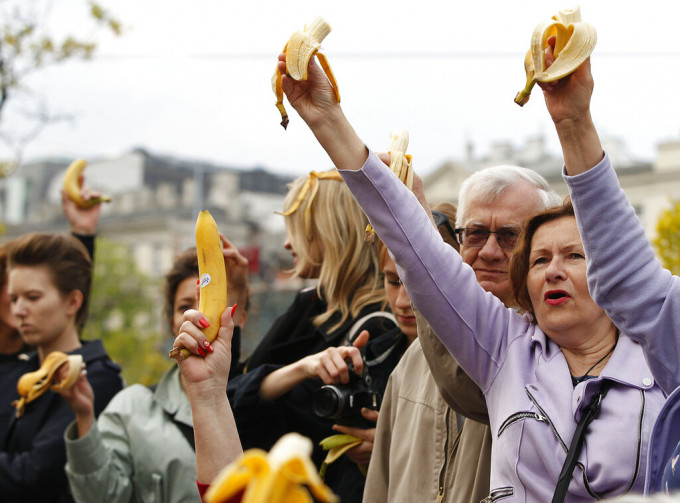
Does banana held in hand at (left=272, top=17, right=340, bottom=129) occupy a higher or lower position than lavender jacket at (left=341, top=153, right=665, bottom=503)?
higher

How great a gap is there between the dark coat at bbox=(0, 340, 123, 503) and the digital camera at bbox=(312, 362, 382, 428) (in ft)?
4.82

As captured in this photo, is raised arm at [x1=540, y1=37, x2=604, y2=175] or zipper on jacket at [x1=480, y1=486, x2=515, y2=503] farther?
zipper on jacket at [x1=480, y1=486, x2=515, y2=503]

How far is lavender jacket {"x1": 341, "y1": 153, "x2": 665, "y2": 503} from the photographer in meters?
1.96

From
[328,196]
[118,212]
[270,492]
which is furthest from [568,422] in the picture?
[118,212]

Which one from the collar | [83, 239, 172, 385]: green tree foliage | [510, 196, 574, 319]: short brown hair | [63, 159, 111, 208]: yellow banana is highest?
[83, 239, 172, 385]: green tree foliage

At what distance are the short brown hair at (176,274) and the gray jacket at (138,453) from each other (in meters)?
0.34

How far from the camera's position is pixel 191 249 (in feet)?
13.1

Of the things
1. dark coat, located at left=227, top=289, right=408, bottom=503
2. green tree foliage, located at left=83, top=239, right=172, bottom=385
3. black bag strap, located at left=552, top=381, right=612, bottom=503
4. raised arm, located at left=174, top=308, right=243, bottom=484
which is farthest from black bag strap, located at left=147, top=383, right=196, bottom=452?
green tree foliage, located at left=83, top=239, right=172, bottom=385

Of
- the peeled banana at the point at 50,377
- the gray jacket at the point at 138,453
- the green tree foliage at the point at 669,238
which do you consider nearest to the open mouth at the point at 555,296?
the gray jacket at the point at 138,453

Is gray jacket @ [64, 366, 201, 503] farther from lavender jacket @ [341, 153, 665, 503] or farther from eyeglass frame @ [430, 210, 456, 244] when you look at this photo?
lavender jacket @ [341, 153, 665, 503]

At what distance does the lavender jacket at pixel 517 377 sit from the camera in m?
1.96

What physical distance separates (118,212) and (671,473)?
6227 centimetres

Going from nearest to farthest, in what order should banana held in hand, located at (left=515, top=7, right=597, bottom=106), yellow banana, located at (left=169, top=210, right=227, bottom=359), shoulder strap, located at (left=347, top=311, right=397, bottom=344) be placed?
1. banana held in hand, located at (left=515, top=7, right=597, bottom=106)
2. yellow banana, located at (left=169, top=210, right=227, bottom=359)
3. shoulder strap, located at (left=347, top=311, right=397, bottom=344)

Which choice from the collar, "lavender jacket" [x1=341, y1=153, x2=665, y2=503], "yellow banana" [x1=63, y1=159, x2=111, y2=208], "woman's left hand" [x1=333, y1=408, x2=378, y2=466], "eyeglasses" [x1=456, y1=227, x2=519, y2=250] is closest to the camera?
"lavender jacket" [x1=341, y1=153, x2=665, y2=503]
